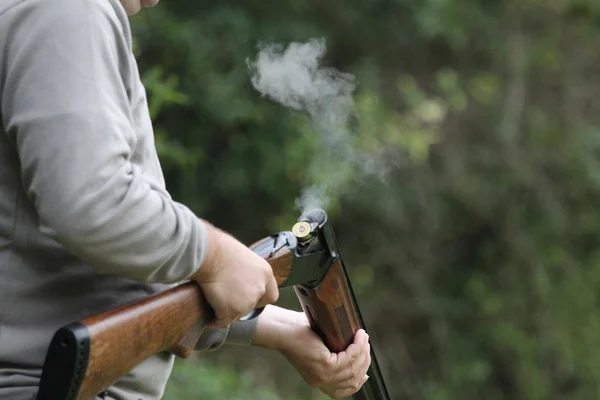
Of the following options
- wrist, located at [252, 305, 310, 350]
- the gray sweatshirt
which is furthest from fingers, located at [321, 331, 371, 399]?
the gray sweatshirt

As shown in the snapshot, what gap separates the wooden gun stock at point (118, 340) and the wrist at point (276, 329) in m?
0.54

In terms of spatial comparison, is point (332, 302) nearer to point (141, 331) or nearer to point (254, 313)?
point (254, 313)

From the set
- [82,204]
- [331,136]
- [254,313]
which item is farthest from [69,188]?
[331,136]

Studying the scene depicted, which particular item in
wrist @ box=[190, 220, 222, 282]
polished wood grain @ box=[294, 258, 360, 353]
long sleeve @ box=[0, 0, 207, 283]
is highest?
long sleeve @ box=[0, 0, 207, 283]

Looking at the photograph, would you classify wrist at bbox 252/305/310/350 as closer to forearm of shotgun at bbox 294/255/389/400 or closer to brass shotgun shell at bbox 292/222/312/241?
forearm of shotgun at bbox 294/255/389/400

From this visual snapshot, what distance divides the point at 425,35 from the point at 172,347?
17.0 ft

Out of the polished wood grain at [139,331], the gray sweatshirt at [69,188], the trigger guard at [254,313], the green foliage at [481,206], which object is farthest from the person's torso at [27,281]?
the green foliage at [481,206]

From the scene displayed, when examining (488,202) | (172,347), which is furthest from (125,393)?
(488,202)

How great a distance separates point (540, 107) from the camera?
7.49 meters

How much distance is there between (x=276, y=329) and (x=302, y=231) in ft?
1.04

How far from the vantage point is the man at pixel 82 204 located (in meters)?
1.30

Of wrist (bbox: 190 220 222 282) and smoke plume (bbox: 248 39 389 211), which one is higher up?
wrist (bbox: 190 220 222 282)

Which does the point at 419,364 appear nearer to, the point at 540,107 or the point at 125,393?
the point at 540,107

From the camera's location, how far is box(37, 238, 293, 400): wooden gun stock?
1294 millimetres
